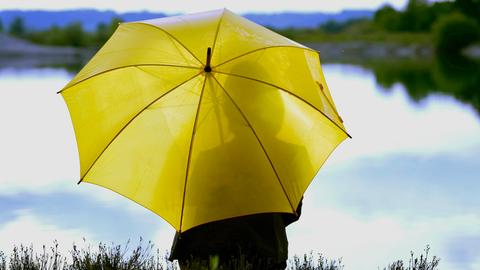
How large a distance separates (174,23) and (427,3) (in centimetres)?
6727

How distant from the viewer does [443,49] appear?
57.7 meters

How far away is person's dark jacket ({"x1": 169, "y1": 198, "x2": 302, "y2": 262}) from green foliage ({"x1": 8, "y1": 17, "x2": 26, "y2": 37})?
2435 inches

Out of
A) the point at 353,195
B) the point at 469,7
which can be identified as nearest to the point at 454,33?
the point at 469,7

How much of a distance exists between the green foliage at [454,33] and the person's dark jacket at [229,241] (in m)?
53.6

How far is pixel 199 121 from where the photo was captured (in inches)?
142

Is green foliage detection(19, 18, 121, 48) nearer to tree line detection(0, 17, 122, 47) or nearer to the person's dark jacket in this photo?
tree line detection(0, 17, 122, 47)

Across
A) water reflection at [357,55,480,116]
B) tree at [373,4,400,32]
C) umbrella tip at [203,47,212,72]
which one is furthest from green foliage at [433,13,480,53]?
umbrella tip at [203,47,212,72]

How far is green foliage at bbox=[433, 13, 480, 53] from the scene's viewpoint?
182ft

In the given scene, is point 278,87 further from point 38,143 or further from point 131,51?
point 38,143

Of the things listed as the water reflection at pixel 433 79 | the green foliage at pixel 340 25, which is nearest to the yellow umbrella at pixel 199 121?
the water reflection at pixel 433 79

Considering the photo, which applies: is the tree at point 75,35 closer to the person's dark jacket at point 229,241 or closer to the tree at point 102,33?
the tree at point 102,33

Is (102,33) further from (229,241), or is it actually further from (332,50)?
(229,241)

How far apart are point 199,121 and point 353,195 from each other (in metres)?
8.03

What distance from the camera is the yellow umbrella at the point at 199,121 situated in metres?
3.62
